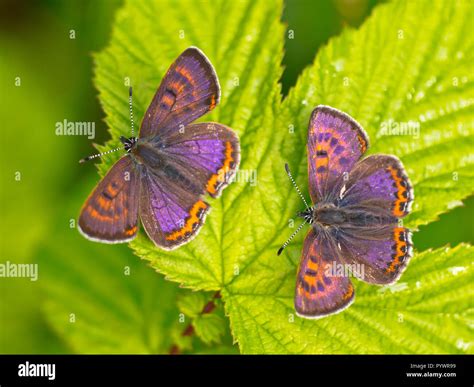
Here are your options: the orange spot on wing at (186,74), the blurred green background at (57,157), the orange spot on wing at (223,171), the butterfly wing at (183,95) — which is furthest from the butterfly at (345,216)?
the blurred green background at (57,157)

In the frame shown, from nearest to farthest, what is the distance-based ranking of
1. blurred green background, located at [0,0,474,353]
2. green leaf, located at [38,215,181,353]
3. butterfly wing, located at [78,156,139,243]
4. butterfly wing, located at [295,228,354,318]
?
butterfly wing, located at [295,228,354,318] < butterfly wing, located at [78,156,139,243] < green leaf, located at [38,215,181,353] < blurred green background, located at [0,0,474,353]

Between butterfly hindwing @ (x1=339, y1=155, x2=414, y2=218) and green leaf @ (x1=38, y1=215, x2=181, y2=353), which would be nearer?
butterfly hindwing @ (x1=339, y1=155, x2=414, y2=218)

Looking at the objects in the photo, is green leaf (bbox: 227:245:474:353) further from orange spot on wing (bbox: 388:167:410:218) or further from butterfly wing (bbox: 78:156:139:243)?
butterfly wing (bbox: 78:156:139:243)

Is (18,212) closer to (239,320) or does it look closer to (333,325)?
(239,320)

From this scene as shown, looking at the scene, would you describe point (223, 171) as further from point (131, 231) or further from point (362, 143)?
point (362, 143)

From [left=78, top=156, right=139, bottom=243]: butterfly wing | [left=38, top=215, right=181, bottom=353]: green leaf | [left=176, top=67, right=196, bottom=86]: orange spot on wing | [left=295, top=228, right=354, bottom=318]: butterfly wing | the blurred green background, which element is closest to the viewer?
[left=295, top=228, right=354, bottom=318]: butterfly wing

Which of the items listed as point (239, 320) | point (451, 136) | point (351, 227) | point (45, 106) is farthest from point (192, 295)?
point (45, 106)

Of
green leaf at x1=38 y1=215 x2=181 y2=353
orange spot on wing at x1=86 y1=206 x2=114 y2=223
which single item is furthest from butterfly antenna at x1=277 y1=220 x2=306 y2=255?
green leaf at x1=38 y1=215 x2=181 y2=353

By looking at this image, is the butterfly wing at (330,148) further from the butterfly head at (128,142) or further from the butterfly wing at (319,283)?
the butterfly head at (128,142)
